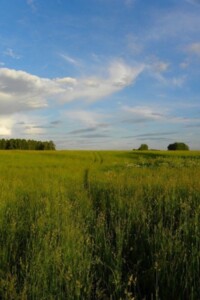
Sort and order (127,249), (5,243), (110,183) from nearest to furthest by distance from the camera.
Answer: (127,249)
(5,243)
(110,183)

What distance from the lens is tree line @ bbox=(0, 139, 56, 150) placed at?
281ft

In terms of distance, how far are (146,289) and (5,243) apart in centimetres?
252

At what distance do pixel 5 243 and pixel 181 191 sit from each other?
525 centimetres

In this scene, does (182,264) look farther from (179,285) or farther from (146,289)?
(146,289)

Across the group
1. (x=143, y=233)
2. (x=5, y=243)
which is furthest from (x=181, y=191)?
(x=5, y=243)

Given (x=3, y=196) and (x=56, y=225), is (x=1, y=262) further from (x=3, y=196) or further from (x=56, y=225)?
(x=3, y=196)

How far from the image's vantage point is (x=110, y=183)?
11531 mm

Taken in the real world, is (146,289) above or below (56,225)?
below

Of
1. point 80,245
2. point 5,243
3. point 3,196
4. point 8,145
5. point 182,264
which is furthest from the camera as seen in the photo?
point 8,145

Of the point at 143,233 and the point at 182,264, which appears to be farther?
the point at 143,233

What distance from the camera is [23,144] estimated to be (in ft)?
283

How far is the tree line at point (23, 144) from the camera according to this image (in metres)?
85.5

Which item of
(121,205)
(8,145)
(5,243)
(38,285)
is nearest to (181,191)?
(121,205)

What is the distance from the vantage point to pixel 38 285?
3.78m
